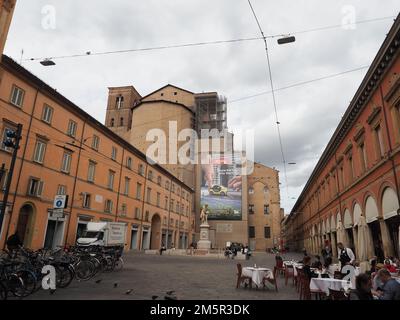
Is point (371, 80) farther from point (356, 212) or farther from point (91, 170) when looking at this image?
point (91, 170)

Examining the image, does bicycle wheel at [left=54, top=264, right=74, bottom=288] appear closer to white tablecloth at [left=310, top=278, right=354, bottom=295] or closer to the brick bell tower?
white tablecloth at [left=310, top=278, right=354, bottom=295]

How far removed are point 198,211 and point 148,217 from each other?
22710mm

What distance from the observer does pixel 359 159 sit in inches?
738

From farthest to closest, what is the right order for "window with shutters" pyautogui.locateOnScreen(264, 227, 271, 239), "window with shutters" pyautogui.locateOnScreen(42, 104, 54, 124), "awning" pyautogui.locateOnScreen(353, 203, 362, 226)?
"window with shutters" pyautogui.locateOnScreen(264, 227, 271, 239), "window with shutters" pyautogui.locateOnScreen(42, 104, 54, 124), "awning" pyautogui.locateOnScreen(353, 203, 362, 226)

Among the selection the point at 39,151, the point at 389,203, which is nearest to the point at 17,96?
the point at 39,151

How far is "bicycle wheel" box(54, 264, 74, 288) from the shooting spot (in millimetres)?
9133

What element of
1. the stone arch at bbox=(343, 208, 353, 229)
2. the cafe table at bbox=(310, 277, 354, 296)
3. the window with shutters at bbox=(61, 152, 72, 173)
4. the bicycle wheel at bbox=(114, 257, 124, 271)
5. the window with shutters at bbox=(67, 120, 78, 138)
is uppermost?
the window with shutters at bbox=(67, 120, 78, 138)

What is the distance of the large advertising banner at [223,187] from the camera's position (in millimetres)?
60188

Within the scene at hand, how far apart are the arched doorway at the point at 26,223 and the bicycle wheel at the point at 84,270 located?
12451 millimetres

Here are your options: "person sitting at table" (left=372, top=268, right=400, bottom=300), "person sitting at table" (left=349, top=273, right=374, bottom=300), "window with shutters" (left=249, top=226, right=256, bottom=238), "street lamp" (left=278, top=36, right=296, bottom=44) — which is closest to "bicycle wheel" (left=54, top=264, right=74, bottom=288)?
"person sitting at table" (left=349, top=273, right=374, bottom=300)

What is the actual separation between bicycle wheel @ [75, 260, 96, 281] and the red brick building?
526 inches

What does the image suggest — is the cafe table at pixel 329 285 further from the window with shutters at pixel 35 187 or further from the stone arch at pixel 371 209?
the window with shutters at pixel 35 187

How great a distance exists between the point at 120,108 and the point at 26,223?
50962 mm

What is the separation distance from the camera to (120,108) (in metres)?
69.0
